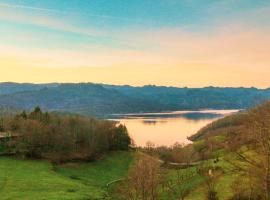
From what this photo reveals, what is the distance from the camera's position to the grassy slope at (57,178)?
243 feet

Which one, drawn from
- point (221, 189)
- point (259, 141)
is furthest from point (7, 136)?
point (259, 141)

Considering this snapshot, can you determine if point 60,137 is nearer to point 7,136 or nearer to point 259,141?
point 7,136

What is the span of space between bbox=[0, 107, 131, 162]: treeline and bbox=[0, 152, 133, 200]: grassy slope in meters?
5.78

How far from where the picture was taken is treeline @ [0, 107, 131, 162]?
388 feet

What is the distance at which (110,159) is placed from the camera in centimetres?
12900

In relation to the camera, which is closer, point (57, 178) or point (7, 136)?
point (57, 178)

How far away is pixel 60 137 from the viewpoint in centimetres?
12506

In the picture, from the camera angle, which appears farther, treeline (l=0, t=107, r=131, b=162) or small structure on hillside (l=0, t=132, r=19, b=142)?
small structure on hillside (l=0, t=132, r=19, b=142)

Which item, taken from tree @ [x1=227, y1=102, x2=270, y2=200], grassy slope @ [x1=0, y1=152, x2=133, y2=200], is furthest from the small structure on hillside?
tree @ [x1=227, y1=102, x2=270, y2=200]

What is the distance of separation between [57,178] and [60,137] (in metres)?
34.8

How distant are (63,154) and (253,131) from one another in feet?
322

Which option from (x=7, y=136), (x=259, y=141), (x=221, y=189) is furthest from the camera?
(x=7, y=136)

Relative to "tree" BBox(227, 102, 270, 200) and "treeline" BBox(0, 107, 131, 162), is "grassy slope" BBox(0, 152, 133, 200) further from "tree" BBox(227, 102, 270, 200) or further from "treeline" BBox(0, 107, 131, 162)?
"tree" BBox(227, 102, 270, 200)

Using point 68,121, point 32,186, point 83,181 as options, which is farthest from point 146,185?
point 68,121
